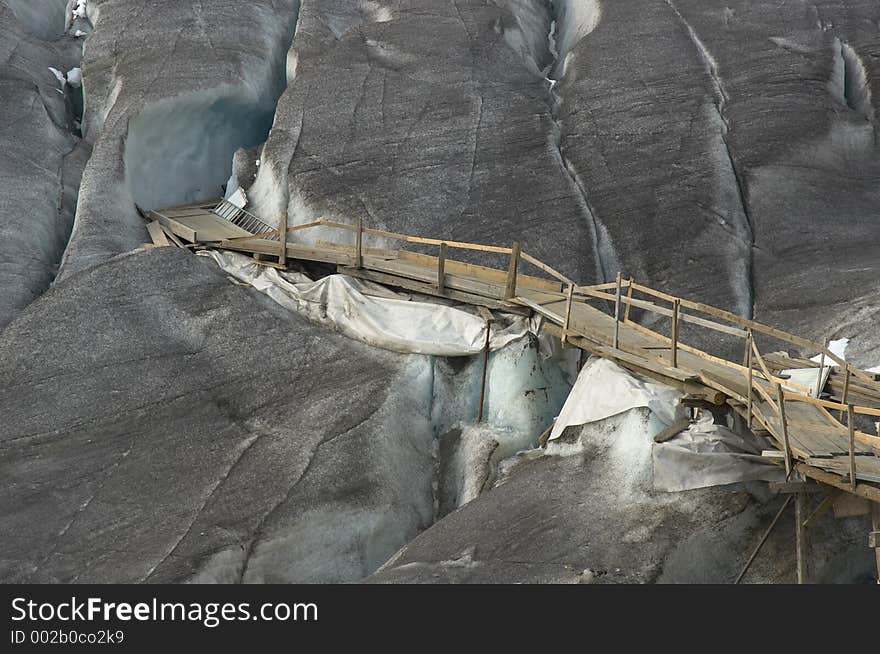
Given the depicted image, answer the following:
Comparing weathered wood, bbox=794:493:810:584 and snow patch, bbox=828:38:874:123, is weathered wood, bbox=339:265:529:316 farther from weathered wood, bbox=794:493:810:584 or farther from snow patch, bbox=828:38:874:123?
snow patch, bbox=828:38:874:123

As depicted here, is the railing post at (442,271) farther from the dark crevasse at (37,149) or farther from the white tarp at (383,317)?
the dark crevasse at (37,149)

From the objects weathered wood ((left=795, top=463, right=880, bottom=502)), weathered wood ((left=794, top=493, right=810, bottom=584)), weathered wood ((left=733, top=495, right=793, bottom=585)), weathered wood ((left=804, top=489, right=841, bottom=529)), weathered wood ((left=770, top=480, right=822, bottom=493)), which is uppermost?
weathered wood ((left=795, top=463, right=880, bottom=502))

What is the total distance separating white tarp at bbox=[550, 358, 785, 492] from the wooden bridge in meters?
0.34

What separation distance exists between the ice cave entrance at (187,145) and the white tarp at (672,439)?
46.0ft

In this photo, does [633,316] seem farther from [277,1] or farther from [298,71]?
[277,1]

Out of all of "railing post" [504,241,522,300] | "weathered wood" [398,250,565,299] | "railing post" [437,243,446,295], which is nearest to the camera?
"railing post" [504,241,522,300]

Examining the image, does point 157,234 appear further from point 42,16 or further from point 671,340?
point 671,340

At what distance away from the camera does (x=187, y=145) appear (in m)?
31.7

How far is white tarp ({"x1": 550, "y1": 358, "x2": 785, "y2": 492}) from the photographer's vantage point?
18.3 meters

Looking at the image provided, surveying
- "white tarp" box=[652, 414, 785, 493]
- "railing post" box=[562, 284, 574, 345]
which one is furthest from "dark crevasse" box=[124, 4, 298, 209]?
"white tarp" box=[652, 414, 785, 493]

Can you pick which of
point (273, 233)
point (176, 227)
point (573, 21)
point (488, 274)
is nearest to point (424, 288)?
point (488, 274)

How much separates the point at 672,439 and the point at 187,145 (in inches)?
665

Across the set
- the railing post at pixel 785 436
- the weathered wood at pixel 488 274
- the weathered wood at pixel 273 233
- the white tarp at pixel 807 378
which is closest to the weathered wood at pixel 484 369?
the weathered wood at pixel 488 274

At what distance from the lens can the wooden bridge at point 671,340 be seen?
17.1m
